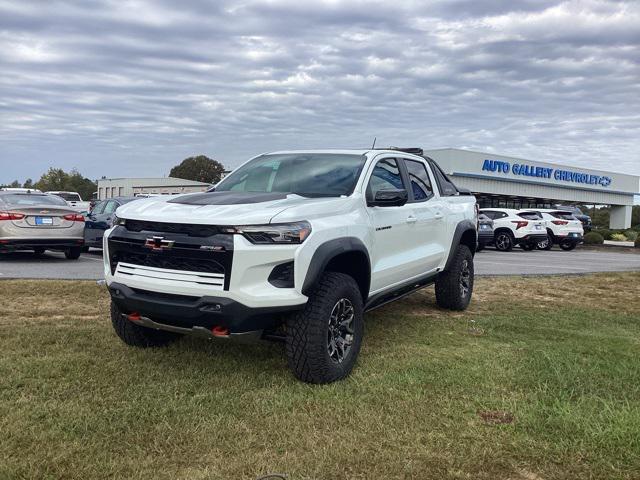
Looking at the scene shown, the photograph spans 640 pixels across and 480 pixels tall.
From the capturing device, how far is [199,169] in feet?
295

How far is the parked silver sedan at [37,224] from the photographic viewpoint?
435 inches

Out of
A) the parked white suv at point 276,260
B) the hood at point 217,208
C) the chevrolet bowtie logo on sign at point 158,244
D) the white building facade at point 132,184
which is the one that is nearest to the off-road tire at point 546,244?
the parked white suv at point 276,260

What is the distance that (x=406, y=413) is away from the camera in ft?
12.7

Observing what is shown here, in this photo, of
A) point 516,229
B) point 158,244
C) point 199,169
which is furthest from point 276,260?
point 199,169

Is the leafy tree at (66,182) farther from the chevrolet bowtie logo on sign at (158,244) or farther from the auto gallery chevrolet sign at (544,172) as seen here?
the chevrolet bowtie logo on sign at (158,244)

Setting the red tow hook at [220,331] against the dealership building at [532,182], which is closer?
the red tow hook at [220,331]

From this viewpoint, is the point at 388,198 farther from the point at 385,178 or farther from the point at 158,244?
the point at 158,244

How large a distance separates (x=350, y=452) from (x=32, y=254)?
1237cm

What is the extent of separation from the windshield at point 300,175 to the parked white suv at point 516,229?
17.1m

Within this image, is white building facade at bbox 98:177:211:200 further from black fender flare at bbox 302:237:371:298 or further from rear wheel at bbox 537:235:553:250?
black fender flare at bbox 302:237:371:298

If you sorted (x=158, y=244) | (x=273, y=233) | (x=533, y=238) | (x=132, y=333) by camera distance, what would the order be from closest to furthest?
(x=273, y=233), (x=158, y=244), (x=132, y=333), (x=533, y=238)

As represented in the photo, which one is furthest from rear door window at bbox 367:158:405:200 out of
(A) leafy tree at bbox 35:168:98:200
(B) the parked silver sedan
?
(A) leafy tree at bbox 35:168:98:200

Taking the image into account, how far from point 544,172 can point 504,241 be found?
25.0m

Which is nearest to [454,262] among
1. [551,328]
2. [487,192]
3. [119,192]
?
[551,328]
